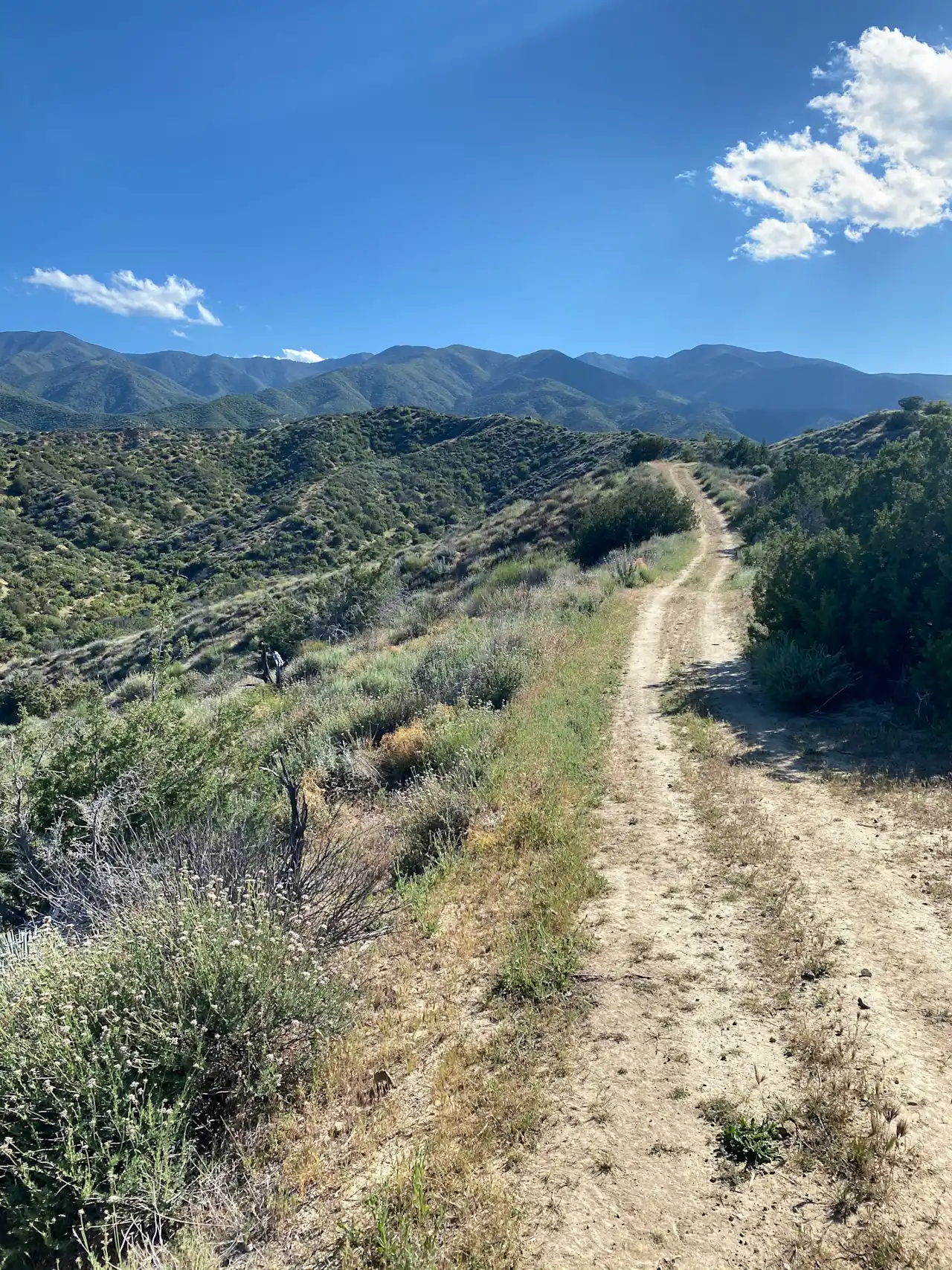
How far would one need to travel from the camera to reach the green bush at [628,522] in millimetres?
25344

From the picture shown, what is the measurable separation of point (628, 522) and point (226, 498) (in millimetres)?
44056

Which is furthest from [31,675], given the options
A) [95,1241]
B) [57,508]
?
[95,1241]

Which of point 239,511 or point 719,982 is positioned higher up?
point 239,511

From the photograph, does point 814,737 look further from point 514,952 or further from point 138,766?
point 138,766

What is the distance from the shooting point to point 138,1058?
279 cm

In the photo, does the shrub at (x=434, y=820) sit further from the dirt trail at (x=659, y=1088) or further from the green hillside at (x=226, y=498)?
the green hillside at (x=226, y=498)

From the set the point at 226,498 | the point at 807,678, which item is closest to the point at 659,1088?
the point at 807,678

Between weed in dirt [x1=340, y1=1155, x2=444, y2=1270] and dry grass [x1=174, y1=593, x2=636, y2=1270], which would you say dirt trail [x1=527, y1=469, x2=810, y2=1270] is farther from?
weed in dirt [x1=340, y1=1155, x2=444, y2=1270]

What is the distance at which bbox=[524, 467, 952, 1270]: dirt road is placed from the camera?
2490mm

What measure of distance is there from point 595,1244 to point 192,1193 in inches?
62.5

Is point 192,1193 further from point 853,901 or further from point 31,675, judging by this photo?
point 31,675

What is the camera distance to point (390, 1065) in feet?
11.5

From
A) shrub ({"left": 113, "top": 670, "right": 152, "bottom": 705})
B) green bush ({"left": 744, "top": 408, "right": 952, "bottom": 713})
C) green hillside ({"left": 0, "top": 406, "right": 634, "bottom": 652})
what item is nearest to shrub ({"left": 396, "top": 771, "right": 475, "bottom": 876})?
green bush ({"left": 744, "top": 408, "right": 952, "bottom": 713})

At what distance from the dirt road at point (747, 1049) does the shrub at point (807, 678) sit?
2811 millimetres
